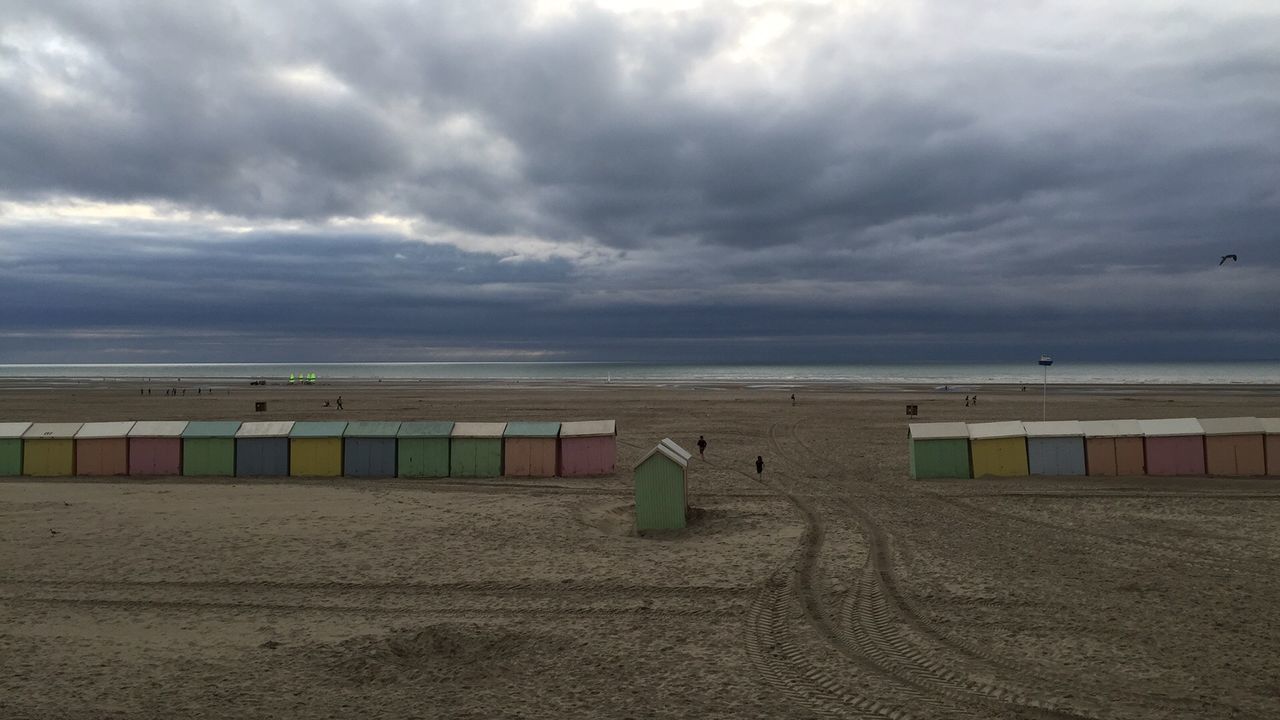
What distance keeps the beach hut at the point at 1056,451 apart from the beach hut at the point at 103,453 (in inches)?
1175

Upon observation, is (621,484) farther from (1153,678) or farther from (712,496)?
(1153,678)

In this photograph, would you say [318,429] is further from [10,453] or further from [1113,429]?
[1113,429]

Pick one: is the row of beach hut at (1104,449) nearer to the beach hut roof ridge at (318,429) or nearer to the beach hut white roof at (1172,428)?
the beach hut white roof at (1172,428)

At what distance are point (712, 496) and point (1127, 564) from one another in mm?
10364

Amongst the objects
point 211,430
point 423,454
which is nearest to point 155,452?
point 211,430

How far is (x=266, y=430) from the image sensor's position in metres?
26.4

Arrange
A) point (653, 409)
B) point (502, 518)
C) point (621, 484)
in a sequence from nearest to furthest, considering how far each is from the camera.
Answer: point (502, 518) < point (621, 484) < point (653, 409)

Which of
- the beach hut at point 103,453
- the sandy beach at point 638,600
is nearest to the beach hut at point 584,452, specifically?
the sandy beach at point 638,600

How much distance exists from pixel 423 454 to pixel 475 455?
5.70ft

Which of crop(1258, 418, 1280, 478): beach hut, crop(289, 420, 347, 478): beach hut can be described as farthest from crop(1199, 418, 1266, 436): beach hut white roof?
crop(289, 420, 347, 478): beach hut

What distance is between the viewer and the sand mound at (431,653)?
32.8 feet

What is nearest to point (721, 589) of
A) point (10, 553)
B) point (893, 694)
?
point (893, 694)

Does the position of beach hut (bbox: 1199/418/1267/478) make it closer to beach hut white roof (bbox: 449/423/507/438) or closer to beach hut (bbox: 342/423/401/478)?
beach hut white roof (bbox: 449/423/507/438)

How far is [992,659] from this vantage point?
10.2m
